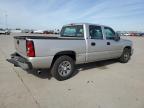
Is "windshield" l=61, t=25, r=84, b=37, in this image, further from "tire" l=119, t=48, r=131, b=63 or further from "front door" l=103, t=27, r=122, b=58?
"tire" l=119, t=48, r=131, b=63

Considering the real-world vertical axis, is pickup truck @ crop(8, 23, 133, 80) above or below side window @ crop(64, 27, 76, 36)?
below

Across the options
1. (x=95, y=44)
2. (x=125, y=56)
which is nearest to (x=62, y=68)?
(x=95, y=44)

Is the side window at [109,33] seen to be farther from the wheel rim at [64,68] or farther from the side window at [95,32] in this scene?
the wheel rim at [64,68]

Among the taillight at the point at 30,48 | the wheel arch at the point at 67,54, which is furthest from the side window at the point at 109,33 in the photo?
the taillight at the point at 30,48

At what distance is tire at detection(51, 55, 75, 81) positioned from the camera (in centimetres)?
513

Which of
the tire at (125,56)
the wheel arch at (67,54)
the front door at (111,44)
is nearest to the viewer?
the wheel arch at (67,54)

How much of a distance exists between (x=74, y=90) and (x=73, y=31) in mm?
2848

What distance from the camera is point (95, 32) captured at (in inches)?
249

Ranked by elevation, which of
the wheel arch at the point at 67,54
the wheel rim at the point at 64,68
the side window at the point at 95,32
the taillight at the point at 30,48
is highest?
the side window at the point at 95,32

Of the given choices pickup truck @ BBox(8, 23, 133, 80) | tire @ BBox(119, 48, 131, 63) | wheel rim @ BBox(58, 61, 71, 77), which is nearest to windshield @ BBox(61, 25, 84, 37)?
pickup truck @ BBox(8, 23, 133, 80)

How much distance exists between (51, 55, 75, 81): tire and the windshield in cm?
122

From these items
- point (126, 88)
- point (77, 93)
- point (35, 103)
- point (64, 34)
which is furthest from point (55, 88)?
point (64, 34)

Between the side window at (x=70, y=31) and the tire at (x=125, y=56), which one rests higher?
the side window at (x=70, y=31)

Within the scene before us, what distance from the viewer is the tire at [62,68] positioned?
202 inches
